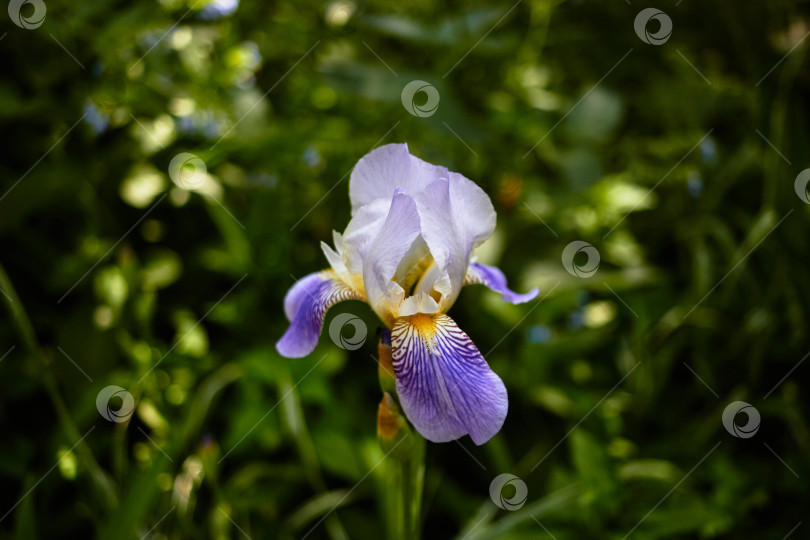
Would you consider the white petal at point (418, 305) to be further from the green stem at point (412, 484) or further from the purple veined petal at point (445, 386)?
the green stem at point (412, 484)

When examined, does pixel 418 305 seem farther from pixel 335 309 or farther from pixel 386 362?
pixel 335 309

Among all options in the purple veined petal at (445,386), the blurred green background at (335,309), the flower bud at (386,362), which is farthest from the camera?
the blurred green background at (335,309)

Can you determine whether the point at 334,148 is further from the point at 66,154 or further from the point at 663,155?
the point at 663,155

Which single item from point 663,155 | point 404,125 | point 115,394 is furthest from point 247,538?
point 663,155

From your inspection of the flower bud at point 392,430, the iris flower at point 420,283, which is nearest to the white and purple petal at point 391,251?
the iris flower at point 420,283

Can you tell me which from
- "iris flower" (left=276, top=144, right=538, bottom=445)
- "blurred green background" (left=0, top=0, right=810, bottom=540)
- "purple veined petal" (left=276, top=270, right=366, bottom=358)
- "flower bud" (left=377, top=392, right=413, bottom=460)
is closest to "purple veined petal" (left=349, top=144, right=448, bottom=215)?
"iris flower" (left=276, top=144, right=538, bottom=445)

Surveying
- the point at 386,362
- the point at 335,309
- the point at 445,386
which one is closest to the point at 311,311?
the point at 386,362

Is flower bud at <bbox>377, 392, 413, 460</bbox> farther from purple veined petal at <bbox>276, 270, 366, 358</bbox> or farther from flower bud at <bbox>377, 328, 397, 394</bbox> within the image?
purple veined petal at <bbox>276, 270, 366, 358</bbox>
